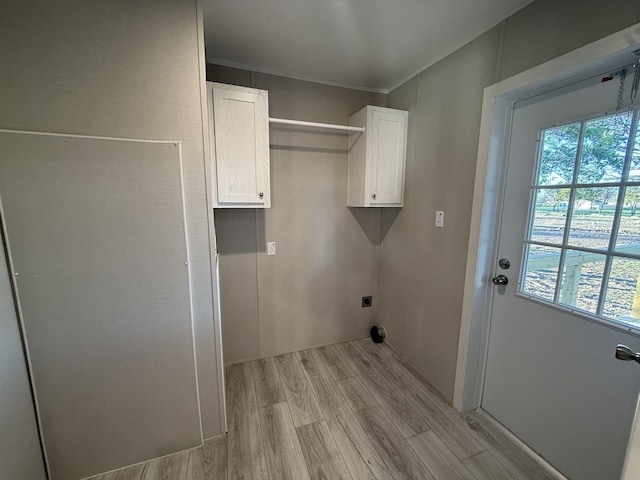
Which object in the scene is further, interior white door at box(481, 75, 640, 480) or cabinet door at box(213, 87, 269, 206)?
cabinet door at box(213, 87, 269, 206)

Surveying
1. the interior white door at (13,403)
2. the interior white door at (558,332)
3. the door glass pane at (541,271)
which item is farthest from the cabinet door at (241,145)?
the door glass pane at (541,271)

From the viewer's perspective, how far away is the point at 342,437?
1.57 meters

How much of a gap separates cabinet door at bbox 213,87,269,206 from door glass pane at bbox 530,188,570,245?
1.62 metres

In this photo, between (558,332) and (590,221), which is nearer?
(590,221)

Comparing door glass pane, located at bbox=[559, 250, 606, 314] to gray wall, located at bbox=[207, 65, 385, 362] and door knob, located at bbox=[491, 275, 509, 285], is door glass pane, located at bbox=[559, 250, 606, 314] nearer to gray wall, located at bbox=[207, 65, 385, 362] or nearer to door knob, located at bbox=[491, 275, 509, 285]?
door knob, located at bbox=[491, 275, 509, 285]

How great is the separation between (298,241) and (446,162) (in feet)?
4.26

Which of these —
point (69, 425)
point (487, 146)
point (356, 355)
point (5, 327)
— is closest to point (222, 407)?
point (69, 425)

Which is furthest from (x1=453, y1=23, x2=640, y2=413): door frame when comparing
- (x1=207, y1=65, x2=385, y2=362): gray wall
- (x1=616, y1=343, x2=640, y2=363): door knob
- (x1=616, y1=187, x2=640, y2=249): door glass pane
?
(x1=207, y1=65, x2=385, y2=362): gray wall

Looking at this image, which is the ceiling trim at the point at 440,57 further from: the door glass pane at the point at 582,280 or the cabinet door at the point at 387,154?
the door glass pane at the point at 582,280

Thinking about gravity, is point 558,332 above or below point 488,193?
below

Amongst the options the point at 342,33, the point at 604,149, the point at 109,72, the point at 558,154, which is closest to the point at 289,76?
the point at 342,33

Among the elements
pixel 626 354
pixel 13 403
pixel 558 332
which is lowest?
pixel 13 403

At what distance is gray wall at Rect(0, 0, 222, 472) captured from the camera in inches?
41.5

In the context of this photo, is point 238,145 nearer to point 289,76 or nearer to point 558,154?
point 289,76
